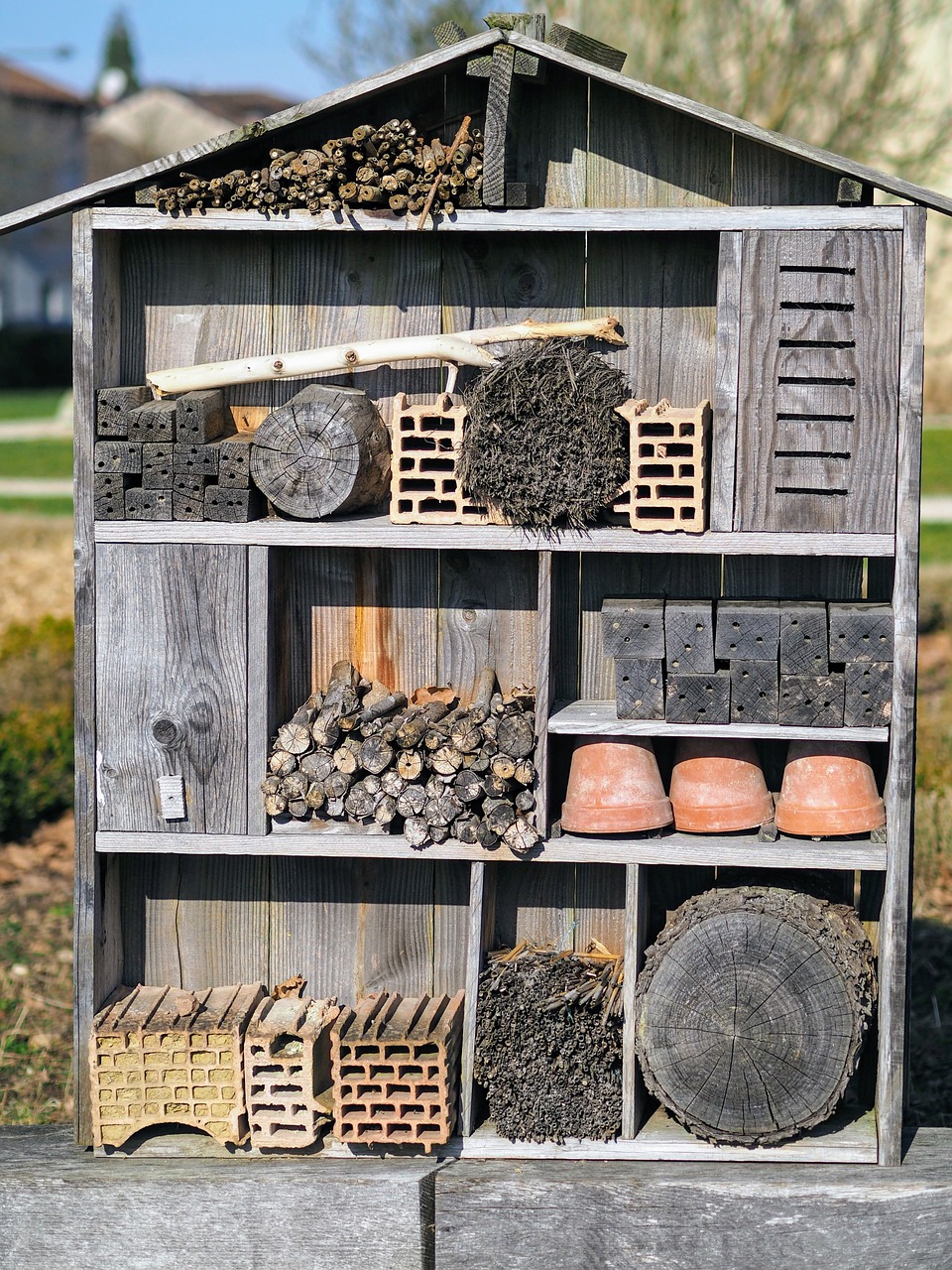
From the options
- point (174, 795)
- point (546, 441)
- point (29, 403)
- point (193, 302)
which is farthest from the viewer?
point (29, 403)

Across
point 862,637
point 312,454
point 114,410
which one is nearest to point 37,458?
point 114,410

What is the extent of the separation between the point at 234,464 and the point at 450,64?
3.89 ft

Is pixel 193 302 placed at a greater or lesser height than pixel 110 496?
greater

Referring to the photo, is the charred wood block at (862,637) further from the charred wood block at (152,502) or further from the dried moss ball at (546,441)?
the charred wood block at (152,502)

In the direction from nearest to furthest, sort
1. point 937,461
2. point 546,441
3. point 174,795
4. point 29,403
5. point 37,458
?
1. point 546,441
2. point 174,795
3. point 937,461
4. point 37,458
5. point 29,403

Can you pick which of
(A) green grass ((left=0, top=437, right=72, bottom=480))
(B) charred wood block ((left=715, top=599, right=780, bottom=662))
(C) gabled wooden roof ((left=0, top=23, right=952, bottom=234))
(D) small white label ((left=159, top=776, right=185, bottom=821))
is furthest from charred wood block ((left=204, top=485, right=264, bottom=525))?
(A) green grass ((left=0, top=437, right=72, bottom=480))

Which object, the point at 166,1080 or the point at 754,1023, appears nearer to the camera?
the point at 754,1023

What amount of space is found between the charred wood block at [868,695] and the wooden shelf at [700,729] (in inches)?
1.3

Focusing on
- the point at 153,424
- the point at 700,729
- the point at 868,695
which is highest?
the point at 153,424

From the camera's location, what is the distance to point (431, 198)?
354 cm

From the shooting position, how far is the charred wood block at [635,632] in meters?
3.58

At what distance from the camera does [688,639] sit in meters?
3.57

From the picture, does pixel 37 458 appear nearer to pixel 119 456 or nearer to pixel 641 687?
pixel 119 456

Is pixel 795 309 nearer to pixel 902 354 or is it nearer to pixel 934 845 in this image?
pixel 902 354
